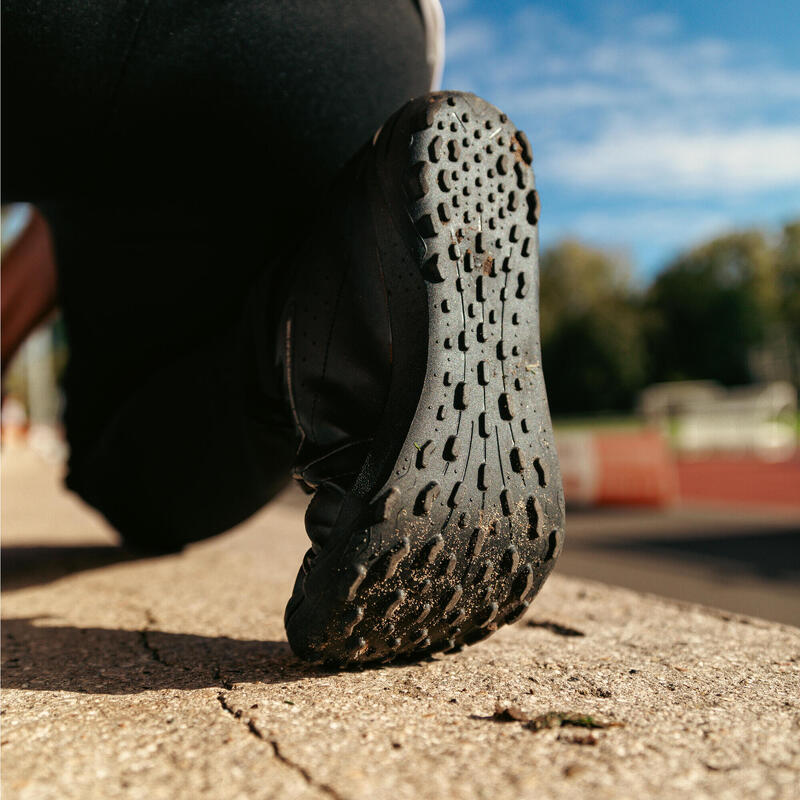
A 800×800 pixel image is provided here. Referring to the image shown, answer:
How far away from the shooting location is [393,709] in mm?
1152

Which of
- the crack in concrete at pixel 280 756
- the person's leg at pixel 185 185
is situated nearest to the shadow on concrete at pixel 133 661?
the crack in concrete at pixel 280 756

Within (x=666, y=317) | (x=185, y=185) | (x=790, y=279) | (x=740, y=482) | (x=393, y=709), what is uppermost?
(x=790, y=279)

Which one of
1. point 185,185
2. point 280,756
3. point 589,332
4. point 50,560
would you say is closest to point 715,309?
point 589,332

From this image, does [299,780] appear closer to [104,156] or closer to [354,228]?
[354,228]

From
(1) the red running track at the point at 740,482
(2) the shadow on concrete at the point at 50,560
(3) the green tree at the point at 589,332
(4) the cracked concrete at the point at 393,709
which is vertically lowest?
(1) the red running track at the point at 740,482

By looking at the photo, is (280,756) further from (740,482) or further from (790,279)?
(790,279)

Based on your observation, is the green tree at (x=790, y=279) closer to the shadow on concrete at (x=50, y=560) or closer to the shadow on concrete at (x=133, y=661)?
the shadow on concrete at (x=50, y=560)

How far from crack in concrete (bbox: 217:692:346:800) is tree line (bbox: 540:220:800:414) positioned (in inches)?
1876

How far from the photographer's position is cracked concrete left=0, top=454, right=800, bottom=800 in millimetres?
916

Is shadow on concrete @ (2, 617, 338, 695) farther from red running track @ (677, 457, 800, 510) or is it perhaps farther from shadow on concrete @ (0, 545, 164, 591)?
red running track @ (677, 457, 800, 510)

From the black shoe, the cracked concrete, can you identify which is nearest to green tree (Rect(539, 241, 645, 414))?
the cracked concrete

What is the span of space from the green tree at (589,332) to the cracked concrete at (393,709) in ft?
155

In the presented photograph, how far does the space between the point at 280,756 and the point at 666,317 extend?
55.4 m

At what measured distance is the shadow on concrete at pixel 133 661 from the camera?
51.7 inches
